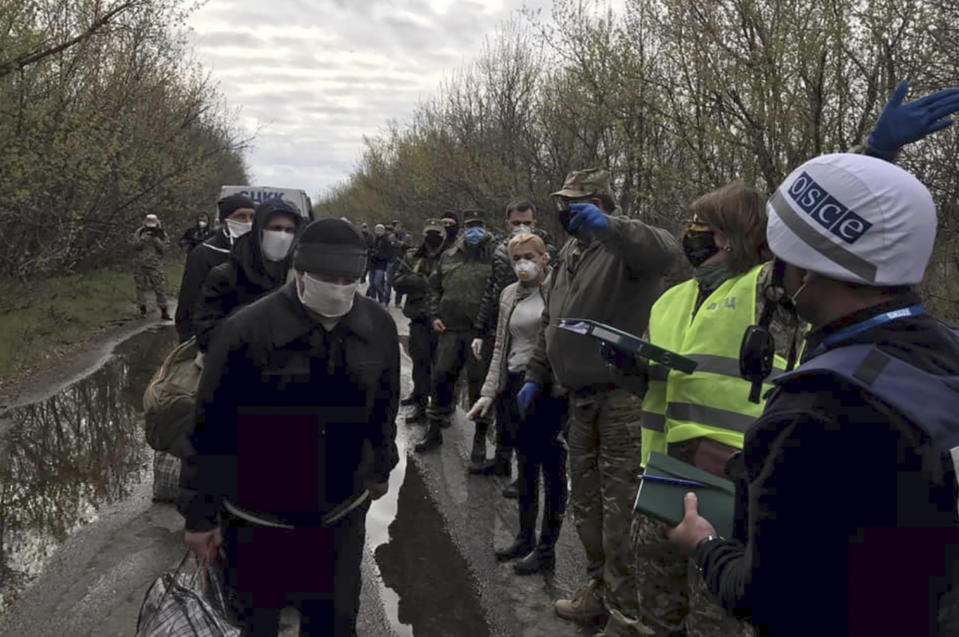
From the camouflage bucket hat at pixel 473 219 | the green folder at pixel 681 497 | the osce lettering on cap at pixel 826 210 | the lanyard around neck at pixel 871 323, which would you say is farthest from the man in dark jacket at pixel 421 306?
the lanyard around neck at pixel 871 323

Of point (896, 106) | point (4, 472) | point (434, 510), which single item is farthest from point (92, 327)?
→ point (896, 106)

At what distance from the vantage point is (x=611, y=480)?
140 inches

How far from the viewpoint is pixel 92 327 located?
14797mm

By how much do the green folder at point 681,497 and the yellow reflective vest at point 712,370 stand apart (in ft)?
1.54

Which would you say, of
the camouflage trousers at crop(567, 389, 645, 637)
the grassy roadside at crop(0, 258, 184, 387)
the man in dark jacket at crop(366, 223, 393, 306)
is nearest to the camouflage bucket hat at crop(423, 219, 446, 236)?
the camouflage trousers at crop(567, 389, 645, 637)

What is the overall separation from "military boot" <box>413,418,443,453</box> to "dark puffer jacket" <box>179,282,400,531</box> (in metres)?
4.31

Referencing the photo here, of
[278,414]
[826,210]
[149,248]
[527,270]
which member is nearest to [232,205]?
[527,270]

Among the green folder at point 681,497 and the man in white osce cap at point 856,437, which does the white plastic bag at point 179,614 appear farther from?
the man in white osce cap at point 856,437

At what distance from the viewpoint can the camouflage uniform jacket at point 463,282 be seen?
6.96 meters

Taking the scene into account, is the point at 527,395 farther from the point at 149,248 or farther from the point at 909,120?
the point at 149,248

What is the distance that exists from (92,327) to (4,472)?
367 inches

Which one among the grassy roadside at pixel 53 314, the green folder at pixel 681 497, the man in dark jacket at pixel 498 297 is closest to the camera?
the green folder at pixel 681 497

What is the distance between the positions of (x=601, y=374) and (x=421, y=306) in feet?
14.5

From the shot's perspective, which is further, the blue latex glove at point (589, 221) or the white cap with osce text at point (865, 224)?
the blue latex glove at point (589, 221)
